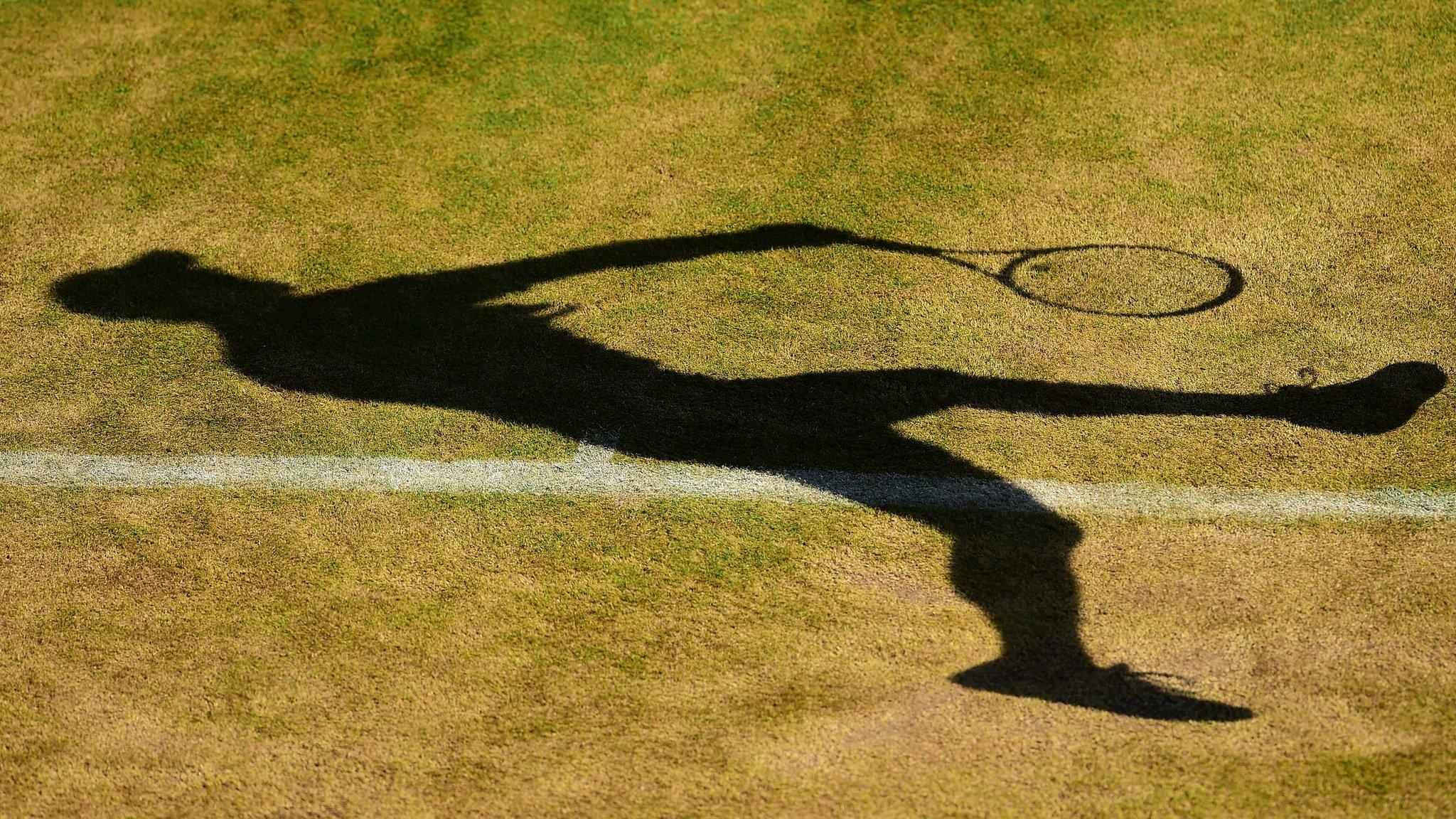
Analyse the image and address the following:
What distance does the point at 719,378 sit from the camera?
5.14 m

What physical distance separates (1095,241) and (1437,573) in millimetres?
2328

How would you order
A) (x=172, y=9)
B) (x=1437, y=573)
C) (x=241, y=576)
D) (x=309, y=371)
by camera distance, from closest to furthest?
(x=1437, y=573) < (x=241, y=576) < (x=309, y=371) < (x=172, y=9)

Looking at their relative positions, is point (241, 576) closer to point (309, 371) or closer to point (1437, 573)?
point (309, 371)

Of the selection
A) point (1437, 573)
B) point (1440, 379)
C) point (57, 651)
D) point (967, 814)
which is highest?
point (1440, 379)

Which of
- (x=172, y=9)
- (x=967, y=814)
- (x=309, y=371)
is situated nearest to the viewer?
(x=967, y=814)

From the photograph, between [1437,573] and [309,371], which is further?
[309,371]

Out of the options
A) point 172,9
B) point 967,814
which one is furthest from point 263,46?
point 967,814

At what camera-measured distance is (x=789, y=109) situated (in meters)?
6.84

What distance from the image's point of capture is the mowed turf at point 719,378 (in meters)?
3.60

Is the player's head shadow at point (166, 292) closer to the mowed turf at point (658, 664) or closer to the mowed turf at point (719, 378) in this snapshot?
the mowed turf at point (719, 378)

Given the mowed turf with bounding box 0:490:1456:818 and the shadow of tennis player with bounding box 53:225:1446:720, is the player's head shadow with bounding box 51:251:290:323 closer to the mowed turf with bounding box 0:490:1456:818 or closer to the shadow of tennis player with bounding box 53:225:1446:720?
the shadow of tennis player with bounding box 53:225:1446:720

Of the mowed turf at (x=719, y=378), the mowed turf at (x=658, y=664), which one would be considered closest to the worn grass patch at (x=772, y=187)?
the mowed turf at (x=719, y=378)

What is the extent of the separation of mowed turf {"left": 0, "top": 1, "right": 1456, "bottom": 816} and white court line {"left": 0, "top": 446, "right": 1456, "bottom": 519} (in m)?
0.09

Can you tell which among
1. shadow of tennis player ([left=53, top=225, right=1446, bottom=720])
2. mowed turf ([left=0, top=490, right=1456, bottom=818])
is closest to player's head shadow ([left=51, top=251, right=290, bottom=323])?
shadow of tennis player ([left=53, top=225, right=1446, bottom=720])
